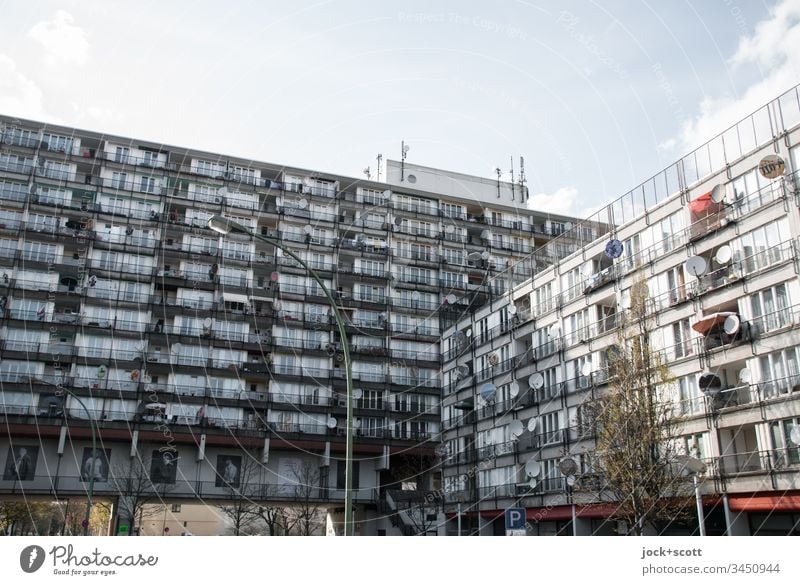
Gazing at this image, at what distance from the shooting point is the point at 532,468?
43.2m

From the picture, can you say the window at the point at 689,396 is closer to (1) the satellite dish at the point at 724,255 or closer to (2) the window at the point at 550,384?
(1) the satellite dish at the point at 724,255

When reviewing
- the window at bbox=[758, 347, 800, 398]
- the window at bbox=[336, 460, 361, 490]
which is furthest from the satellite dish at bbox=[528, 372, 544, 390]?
the window at bbox=[336, 460, 361, 490]

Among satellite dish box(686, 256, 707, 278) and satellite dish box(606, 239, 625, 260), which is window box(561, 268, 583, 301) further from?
satellite dish box(686, 256, 707, 278)

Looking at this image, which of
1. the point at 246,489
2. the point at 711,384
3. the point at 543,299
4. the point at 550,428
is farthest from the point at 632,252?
the point at 246,489

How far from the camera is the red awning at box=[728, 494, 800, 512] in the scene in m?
28.2

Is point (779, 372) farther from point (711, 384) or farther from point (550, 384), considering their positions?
point (550, 384)

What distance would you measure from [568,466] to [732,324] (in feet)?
39.0

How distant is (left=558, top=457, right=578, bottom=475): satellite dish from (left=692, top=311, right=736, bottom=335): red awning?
999 centimetres

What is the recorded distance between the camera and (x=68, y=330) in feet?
188

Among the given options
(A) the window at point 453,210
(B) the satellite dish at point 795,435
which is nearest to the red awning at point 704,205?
(B) the satellite dish at point 795,435

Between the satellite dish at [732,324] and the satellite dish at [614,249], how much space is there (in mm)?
8831

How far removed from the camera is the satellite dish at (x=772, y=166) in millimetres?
30203
